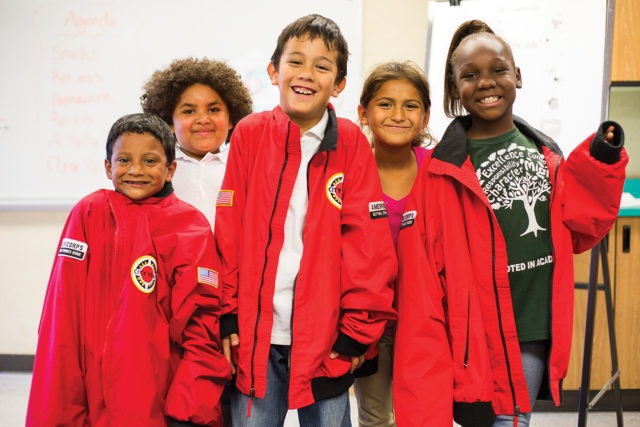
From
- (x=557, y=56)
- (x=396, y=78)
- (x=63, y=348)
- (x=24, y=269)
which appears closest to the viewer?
(x=63, y=348)

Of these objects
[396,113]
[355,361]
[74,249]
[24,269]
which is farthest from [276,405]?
[24,269]

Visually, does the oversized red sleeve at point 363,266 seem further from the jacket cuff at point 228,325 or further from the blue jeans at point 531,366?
the blue jeans at point 531,366

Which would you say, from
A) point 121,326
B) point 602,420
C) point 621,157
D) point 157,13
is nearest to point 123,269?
point 121,326

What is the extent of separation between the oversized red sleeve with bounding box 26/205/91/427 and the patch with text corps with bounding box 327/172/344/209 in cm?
56

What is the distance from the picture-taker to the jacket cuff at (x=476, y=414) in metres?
1.16

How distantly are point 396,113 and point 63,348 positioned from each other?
1.00 metres

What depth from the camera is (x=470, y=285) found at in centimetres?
120

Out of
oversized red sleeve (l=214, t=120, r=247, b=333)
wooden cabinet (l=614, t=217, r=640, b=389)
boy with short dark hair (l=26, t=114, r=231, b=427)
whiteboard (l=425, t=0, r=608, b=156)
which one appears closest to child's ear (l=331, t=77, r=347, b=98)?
oversized red sleeve (l=214, t=120, r=247, b=333)

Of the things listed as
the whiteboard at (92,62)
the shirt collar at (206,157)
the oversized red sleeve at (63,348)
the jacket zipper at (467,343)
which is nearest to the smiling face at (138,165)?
the oversized red sleeve at (63,348)

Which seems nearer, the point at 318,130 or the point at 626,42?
the point at 318,130

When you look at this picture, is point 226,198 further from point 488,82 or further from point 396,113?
point 488,82

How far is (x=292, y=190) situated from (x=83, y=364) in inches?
23.5

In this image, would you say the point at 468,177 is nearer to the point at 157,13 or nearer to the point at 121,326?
the point at 121,326

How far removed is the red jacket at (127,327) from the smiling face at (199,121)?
0.40m
